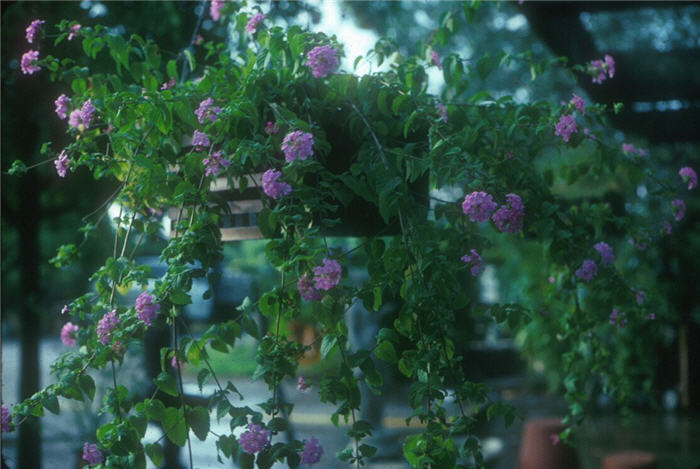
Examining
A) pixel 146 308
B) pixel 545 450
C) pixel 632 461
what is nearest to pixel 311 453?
pixel 146 308

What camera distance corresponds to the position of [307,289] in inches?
44.0

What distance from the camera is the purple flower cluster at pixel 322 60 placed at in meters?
1.30

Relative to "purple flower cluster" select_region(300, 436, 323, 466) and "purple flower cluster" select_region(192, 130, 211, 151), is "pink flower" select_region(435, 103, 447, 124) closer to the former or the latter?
"purple flower cluster" select_region(192, 130, 211, 151)

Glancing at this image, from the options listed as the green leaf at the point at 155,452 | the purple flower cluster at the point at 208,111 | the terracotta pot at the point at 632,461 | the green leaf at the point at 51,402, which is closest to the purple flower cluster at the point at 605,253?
the purple flower cluster at the point at 208,111

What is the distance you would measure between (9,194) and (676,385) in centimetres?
573

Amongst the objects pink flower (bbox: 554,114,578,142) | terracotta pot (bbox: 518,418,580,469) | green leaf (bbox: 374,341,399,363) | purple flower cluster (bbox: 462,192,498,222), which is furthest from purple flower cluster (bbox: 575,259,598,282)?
terracotta pot (bbox: 518,418,580,469)

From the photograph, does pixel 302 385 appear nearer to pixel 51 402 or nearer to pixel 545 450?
pixel 51 402

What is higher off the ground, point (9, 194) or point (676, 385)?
point (9, 194)

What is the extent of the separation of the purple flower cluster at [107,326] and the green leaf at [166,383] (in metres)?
0.11

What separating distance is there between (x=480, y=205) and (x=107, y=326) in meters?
0.63

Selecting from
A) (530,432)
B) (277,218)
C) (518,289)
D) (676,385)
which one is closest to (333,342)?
(277,218)

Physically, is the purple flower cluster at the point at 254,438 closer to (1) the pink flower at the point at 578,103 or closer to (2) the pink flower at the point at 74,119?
(2) the pink flower at the point at 74,119

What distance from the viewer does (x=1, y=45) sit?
Answer: 2.42m

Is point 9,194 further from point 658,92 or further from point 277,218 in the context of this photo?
point 658,92
